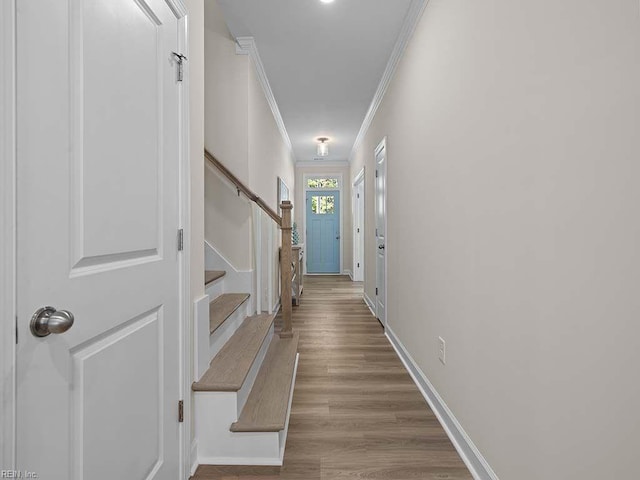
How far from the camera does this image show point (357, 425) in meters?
2.02

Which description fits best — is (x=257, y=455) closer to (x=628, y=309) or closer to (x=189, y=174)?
(x=189, y=174)

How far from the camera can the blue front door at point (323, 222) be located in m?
8.30

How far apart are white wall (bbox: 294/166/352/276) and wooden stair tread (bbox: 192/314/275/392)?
18.4ft

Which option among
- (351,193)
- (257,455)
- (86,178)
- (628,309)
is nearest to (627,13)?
(628,309)

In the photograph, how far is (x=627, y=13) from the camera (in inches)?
33.4

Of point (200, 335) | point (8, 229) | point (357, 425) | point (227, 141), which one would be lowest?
point (357, 425)

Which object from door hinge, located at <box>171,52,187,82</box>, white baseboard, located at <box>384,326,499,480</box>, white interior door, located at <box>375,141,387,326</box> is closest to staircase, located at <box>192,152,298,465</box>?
white baseboard, located at <box>384,326,499,480</box>

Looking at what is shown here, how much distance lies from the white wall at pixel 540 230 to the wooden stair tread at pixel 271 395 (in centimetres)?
90

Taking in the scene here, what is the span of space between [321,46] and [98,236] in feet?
9.11

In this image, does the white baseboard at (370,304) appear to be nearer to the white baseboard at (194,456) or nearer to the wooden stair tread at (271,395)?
the wooden stair tread at (271,395)

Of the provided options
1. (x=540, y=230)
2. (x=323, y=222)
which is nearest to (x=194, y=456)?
(x=540, y=230)

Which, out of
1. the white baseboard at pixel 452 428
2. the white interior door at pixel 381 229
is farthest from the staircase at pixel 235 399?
the white interior door at pixel 381 229

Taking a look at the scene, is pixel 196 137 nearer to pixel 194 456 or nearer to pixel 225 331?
pixel 225 331

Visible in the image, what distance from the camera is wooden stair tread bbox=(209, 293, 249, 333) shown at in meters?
2.02
